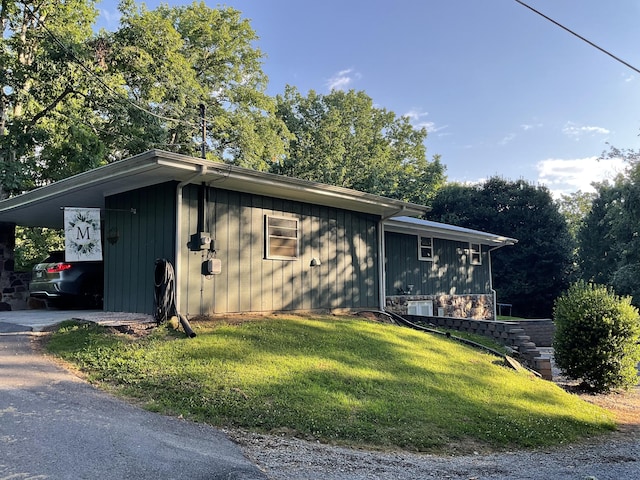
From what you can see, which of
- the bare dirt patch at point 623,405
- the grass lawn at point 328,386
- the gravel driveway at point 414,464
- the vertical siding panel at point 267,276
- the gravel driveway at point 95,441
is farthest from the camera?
the vertical siding panel at point 267,276

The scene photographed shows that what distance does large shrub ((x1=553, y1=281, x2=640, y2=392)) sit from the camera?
9031mm

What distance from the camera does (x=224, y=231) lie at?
328 inches

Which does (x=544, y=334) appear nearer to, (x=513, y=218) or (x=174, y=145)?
(x=513, y=218)

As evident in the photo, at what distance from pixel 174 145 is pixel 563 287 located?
20.6 metres

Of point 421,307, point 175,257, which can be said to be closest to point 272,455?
point 175,257

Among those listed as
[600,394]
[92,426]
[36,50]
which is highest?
[36,50]

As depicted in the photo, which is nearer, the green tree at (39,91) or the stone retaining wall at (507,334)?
the stone retaining wall at (507,334)

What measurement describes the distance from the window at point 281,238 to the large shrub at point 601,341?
5.78 m

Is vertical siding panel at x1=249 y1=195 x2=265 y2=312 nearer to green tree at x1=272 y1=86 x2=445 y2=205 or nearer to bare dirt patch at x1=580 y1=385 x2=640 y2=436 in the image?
bare dirt patch at x1=580 y1=385 x2=640 y2=436

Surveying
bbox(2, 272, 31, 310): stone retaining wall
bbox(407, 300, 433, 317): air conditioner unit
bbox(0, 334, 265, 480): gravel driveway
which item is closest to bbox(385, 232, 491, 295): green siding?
bbox(407, 300, 433, 317): air conditioner unit

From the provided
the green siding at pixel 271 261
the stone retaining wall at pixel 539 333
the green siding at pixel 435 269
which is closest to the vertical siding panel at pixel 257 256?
the green siding at pixel 271 261

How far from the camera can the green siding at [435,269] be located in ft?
44.3

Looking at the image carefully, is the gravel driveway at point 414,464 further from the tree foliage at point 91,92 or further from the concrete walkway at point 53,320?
the tree foliage at point 91,92

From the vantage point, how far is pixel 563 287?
24.6 meters
